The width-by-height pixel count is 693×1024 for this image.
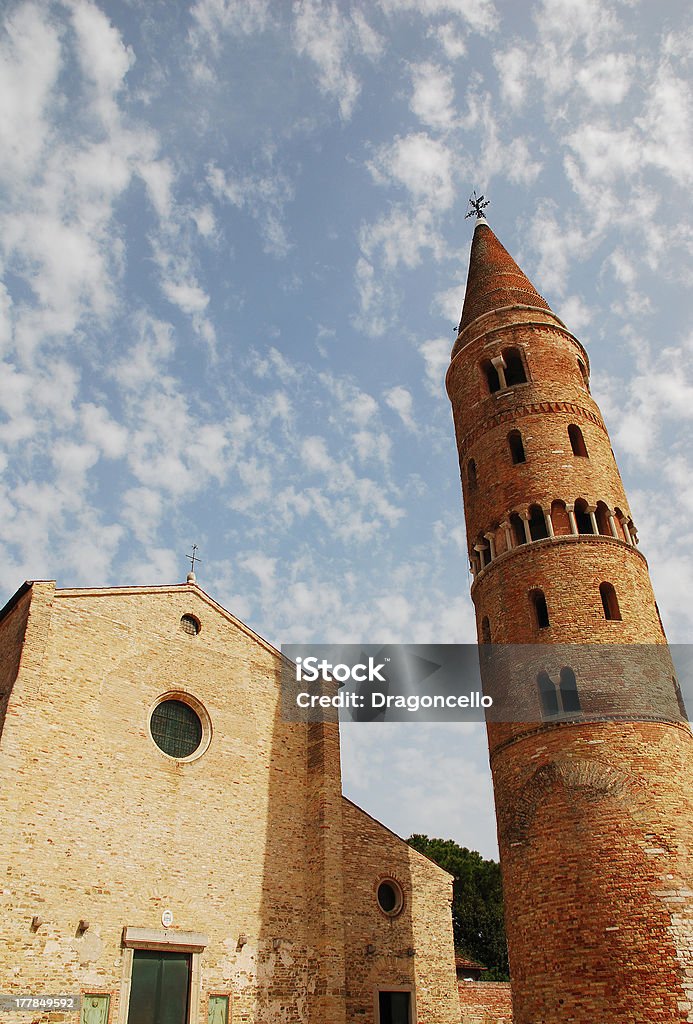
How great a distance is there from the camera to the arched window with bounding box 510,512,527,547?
57.5 ft

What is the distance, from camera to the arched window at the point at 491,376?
2039cm

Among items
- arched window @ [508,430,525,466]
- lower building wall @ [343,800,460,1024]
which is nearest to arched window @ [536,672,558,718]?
lower building wall @ [343,800,460,1024]

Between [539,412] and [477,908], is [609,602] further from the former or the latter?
[477,908]

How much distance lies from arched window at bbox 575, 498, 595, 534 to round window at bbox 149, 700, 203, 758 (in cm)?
912

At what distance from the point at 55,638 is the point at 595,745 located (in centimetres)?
1008

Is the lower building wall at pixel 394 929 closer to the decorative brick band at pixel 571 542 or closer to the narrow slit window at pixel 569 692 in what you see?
the narrow slit window at pixel 569 692

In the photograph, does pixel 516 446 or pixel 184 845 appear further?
pixel 516 446

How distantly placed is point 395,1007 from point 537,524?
10.4m

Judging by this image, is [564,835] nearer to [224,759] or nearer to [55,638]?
[224,759]

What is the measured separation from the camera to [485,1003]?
1997 cm

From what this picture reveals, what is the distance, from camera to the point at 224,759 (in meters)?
16.0

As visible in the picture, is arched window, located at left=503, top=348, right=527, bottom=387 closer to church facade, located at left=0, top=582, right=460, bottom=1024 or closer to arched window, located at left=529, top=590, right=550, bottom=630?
arched window, located at left=529, top=590, right=550, bottom=630

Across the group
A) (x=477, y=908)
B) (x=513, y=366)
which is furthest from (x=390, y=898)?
(x=477, y=908)

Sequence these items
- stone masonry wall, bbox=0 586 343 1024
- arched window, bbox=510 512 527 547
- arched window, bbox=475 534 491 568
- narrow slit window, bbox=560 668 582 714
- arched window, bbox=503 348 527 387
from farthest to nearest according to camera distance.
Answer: arched window, bbox=503 348 527 387, arched window, bbox=475 534 491 568, arched window, bbox=510 512 527 547, narrow slit window, bbox=560 668 582 714, stone masonry wall, bbox=0 586 343 1024
